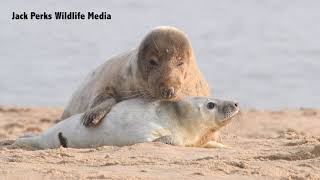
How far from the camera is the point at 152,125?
321 inches

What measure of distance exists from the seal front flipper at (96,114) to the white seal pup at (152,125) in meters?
0.04

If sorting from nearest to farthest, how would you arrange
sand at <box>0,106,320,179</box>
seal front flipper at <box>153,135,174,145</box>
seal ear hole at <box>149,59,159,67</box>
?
1. sand at <box>0,106,320,179</box>
2. seal front flipper at <box>153,135,174,145</box>
3. seal ear hole at <box>149,59,159,67</box>

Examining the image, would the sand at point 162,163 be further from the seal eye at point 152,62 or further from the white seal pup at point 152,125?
the seal eye at point 152,62

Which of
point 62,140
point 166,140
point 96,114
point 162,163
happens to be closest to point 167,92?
point 166,140

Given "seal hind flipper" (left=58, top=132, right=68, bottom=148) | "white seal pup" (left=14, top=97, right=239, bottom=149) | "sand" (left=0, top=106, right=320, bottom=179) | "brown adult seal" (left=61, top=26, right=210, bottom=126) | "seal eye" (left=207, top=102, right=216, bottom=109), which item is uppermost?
"brown adult seal" (left=61, top=26, right=210, bottom=126)

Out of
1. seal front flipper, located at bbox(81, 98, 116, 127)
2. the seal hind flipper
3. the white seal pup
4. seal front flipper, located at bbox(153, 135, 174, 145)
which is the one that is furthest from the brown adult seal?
seal front flipper, located at bbox(153, 135, 174, 145)

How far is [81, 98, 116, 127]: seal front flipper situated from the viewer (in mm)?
8250

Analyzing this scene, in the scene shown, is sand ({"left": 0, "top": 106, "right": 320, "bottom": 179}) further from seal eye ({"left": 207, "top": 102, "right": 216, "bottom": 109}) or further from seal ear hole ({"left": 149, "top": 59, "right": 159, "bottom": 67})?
seal ear hole ({"left": 149, "top": 59, "right": 159, "bottom": 67})

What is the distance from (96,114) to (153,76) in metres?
0.70

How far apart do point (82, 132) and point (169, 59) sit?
1.11m

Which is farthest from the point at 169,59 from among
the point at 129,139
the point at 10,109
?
the point at 10,109

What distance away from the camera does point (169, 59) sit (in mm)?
8773

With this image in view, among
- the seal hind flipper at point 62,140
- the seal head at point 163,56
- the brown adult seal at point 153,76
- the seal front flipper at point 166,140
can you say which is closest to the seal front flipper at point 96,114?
the brown adult seal at point 153,76

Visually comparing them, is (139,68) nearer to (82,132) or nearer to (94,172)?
(82,132)
